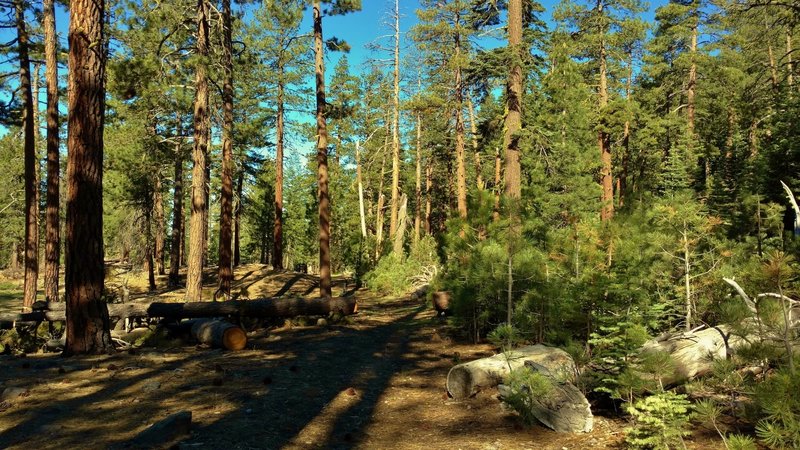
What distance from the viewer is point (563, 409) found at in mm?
5133

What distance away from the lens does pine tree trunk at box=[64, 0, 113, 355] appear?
7.87m

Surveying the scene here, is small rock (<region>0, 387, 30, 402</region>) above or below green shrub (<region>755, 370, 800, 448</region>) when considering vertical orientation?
below

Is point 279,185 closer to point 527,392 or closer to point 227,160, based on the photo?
point 227,160

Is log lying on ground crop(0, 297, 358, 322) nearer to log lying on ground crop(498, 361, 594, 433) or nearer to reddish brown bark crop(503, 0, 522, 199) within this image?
reddish brown bark crop(503, 0, 522, 199)

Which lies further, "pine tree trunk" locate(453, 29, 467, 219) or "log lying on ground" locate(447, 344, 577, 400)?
"pine tree trunk" locate(453, 29, 467, 219)

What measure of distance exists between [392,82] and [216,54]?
652 inches

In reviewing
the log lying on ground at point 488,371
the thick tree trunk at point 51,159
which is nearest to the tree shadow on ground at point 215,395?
the log lying on ground at point 488,371

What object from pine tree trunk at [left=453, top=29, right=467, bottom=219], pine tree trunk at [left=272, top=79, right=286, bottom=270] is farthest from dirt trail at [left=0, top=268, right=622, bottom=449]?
pine tree trunk at [left=272, top=79, right=286, bottom=270]

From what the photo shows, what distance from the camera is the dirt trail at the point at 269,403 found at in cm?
491

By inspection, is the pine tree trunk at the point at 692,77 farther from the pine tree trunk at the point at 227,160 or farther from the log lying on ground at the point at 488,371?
the log lying on ground at the point at 488,371

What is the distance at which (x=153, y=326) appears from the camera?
1232cm

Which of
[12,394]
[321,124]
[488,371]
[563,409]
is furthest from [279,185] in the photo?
[563,409]

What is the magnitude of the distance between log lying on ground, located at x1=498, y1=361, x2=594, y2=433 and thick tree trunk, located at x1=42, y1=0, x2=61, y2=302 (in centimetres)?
1607

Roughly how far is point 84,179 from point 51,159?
984 centimetres
